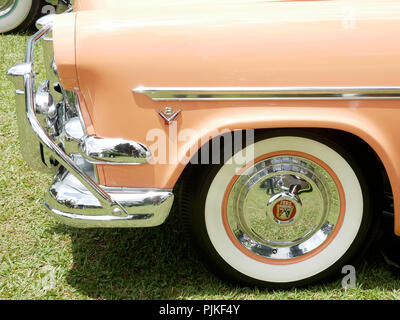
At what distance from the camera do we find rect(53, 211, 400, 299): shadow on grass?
251 centimetres

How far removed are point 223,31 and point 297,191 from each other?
2.45 feet

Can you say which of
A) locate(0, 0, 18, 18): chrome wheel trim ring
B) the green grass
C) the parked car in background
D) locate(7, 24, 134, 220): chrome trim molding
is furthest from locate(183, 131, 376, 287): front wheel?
locate(0, 0, 18, 18): chrome wheel trim ring

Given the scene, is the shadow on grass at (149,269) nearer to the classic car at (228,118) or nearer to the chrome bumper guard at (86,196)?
the classic car at (228,118)

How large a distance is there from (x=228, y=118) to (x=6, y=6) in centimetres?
458

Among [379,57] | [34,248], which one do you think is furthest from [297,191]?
[34,248]

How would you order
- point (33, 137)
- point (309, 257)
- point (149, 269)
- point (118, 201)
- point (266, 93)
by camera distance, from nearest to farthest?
point (266, 93) < point (118, 201) < point (33, 137) < point (309, 257) < point (149, 269)

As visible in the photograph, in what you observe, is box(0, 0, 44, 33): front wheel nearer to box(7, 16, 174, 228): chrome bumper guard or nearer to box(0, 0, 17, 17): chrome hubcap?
box(0, 0, 17, 17): chrome hubcap

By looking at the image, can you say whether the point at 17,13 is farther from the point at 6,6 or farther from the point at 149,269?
the point at 149,269

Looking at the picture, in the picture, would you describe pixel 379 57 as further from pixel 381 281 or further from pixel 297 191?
pixel 381 281

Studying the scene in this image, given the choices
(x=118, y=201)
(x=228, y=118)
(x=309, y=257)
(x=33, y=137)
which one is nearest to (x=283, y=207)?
(x=309, y=257)

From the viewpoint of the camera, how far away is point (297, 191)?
234cm

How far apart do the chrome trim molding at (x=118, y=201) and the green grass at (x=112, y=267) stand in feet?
1.46

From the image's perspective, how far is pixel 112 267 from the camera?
2.67 meters

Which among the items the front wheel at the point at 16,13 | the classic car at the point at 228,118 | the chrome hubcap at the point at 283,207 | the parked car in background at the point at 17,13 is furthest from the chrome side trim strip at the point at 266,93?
the front wheel at the point at 16,13
